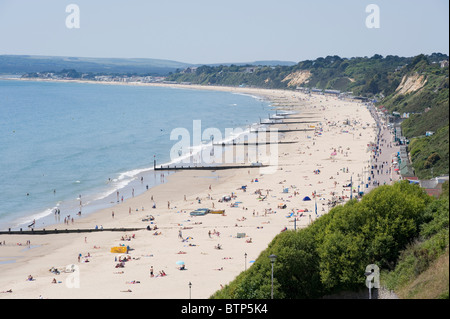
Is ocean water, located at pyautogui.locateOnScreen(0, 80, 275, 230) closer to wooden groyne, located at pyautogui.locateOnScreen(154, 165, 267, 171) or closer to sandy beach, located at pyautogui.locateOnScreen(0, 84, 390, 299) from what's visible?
wooden groyne, located at pyautogui.locateOnScreen(154, 165, 267, 171)

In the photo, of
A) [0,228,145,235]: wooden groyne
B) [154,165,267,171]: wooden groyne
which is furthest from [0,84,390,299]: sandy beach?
[154,165,267,171]: wooden groyne

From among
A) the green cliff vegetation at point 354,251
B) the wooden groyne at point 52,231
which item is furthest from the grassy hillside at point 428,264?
the wooden groyne at point 52,231

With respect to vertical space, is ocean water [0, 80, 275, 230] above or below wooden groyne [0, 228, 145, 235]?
above

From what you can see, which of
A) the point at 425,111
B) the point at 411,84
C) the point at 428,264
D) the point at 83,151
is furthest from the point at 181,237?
the point at 411,84

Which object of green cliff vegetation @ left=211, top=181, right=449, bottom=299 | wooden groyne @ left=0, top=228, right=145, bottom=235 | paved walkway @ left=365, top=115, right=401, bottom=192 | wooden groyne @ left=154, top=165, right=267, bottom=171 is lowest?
wooden groyne @ left=0, top=228, right=145, bottom=235

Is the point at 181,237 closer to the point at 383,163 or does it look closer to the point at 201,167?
the point at 201,167

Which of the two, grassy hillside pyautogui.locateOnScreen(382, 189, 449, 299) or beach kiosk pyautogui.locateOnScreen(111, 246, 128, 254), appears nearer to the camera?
grassy hillside pyautogui.locateOnScreen(382, 189, 449, 299)
